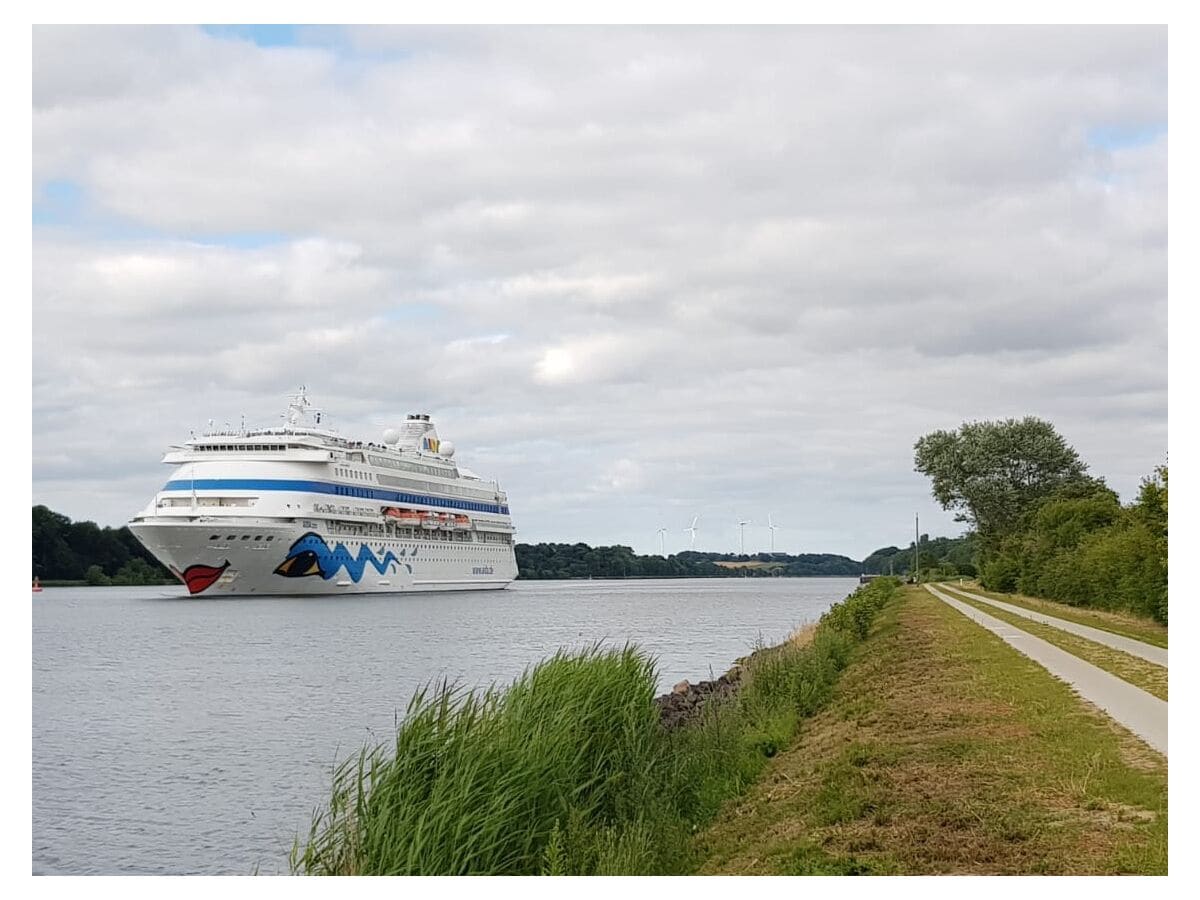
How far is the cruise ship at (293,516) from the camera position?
2721 inches

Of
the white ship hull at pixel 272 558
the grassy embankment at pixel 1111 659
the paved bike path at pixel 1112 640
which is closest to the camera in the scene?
the grassy embankment at pixel 1111 659

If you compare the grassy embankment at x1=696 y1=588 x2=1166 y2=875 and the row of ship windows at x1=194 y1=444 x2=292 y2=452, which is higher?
the row of ship windows at x1=194 y1=444 x2=292 y2=452

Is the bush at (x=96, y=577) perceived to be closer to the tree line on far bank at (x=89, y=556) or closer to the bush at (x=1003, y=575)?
the tree line on far bank at (x=89, y=556)

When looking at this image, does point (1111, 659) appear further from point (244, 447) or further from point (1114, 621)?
point (244, 447)

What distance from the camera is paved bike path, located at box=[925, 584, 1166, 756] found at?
1222cm

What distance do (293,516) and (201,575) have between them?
227 inches

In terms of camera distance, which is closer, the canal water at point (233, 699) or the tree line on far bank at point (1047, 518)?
the canal water at point (233, 699)

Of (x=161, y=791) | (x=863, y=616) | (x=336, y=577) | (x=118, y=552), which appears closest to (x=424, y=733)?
(x=161, y=791)

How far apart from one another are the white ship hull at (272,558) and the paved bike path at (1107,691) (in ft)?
171

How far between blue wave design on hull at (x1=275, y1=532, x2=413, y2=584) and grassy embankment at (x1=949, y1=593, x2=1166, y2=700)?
49267 mm

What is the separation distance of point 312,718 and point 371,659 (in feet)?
40.4

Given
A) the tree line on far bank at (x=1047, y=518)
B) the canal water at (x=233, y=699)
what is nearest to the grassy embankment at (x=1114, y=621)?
the tree line on far bank at (x=1047, y=518)

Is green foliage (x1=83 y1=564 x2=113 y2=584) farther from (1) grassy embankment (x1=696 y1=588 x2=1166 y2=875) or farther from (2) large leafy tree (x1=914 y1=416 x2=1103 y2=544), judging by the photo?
(1) grassy embankment (x1=696 y1=588 x2=1166 y2=875)

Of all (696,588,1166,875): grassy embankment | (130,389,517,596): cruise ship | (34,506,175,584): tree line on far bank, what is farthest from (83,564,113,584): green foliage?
(696,588,1166,875): grassy embankment
